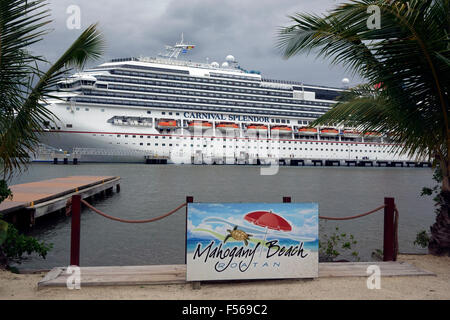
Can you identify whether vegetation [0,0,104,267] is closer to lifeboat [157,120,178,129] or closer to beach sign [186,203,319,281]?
beach sign [186,203,319,281]

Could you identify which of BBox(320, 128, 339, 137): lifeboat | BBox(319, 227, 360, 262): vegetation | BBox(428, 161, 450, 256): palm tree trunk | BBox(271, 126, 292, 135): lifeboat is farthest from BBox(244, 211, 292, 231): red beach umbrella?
BBox(320, 128, 339, 137): lifeboat

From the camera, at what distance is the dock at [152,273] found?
4.42 metres

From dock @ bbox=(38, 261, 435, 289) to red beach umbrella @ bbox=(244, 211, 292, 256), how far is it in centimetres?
80

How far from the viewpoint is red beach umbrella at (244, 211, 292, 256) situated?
472cm

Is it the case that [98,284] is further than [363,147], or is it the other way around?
[363,147]

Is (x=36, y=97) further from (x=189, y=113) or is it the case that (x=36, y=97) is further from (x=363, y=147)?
(x=363, y=147)

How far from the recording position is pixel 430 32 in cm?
493

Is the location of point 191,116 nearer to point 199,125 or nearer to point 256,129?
point 199,125

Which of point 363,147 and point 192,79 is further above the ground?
point 192,79

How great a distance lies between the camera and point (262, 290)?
4395mm

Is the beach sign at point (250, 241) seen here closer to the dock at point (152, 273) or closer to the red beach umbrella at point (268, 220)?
the red beach umbrella at point (268, 220)

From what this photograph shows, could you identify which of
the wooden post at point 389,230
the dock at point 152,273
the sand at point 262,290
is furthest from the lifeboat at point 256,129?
the sand at point 262,290
